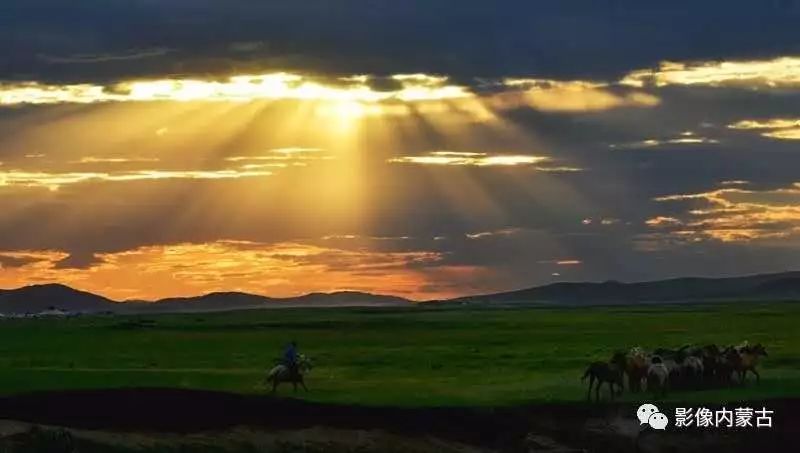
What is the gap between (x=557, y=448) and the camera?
49094mm

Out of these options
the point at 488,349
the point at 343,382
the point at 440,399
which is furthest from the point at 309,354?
the point at 440,399

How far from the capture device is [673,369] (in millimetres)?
59344

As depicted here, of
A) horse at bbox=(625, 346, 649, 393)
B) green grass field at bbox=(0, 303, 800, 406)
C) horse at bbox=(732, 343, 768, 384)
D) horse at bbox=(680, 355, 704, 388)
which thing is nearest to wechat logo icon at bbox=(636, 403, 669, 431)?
green grass field at bbox=(0, 303, 800, 406)

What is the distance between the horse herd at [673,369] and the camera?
55.2m

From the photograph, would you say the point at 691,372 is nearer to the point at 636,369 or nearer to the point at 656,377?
the point at 656,377

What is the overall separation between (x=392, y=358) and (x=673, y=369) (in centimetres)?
2418

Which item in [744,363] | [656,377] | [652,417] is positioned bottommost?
[652,417]

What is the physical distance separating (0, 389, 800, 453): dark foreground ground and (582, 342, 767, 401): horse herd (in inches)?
A: 127

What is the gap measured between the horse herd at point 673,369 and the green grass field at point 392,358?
1041mm

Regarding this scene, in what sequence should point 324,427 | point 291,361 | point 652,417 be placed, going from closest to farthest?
point 324,427, point 652,417, point 291,361

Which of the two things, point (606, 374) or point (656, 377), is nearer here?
point (606, 374)

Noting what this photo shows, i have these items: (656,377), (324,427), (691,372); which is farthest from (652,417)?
(324,427)

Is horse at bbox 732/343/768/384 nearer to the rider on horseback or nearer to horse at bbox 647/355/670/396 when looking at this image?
horse at bbox 647/355/670/396

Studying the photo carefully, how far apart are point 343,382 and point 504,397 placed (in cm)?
1107
